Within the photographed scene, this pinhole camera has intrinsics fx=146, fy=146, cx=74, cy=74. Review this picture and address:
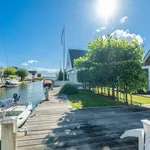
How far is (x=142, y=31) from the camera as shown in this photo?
16.5 m

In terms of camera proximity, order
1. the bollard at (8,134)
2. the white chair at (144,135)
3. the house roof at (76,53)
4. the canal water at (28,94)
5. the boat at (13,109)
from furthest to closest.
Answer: the house roof at (76,53)
the canal water at (28,94)
the boat at (13,109)
the bollard at (8,134)
the white chair at (144,135)

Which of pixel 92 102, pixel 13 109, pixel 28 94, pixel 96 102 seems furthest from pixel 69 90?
pixel 28 94

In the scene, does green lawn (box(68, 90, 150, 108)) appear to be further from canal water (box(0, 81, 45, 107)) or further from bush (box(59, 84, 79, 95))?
canal water (box(0, 81, 45, 107))

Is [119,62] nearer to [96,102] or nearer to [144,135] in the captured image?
[96,102]

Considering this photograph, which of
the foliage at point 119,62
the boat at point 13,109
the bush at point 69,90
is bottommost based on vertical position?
the boat at point 13,109

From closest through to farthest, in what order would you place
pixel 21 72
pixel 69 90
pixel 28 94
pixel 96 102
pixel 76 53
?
1. pixel 96 102
2. pixel 69 90
3. pixel 28 94
4. pixel 76 53
5. pixel 21 72

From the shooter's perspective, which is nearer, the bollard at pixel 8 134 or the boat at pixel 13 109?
the bollard at pixel 8 134

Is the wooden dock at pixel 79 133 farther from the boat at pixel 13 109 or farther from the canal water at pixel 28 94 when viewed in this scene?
the canal water at pixel 28 94

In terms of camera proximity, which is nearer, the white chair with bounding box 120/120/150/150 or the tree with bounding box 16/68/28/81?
the white chair with bounding box 120/120/150/150

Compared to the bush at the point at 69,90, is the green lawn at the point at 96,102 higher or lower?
lower

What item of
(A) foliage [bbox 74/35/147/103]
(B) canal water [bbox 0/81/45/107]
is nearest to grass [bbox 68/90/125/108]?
(A) foliage [bbox 74/35/147/103]

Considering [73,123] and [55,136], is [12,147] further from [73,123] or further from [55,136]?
[73,123]

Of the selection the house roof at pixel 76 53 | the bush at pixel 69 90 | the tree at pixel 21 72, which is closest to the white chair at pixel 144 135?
the bush at pixel 69 90

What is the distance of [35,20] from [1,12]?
318 centimetres
